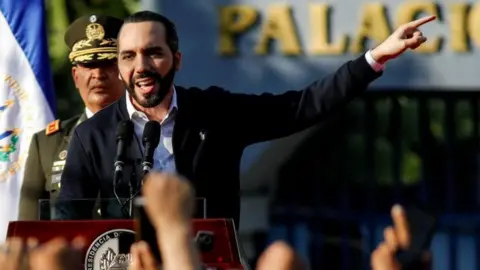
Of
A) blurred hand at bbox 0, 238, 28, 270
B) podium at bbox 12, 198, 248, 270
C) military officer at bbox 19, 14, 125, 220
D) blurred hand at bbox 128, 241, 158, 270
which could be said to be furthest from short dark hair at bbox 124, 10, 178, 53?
blurred hand at bbox 0, 238, 28, 270

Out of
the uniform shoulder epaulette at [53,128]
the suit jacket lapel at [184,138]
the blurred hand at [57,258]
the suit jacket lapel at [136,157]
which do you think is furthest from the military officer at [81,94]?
the blurred hand at [57,258]

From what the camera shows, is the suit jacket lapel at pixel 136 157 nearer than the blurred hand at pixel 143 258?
No

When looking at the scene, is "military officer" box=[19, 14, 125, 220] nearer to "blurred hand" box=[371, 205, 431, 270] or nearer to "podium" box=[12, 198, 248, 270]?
"podium" box=[12, 198, 248, 270]

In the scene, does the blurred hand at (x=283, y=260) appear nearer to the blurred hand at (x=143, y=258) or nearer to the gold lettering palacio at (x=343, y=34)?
the blurred hand at (x=143, y=258)

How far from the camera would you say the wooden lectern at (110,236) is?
3672mm

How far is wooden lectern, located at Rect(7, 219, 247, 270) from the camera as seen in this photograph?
3.67m

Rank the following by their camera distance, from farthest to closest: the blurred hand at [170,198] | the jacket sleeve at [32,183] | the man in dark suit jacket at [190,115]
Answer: the jacket sleeve at [32,183], the man in dark suit jacket at [190,115], the blurred hand at [170,198]

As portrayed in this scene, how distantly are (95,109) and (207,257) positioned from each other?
8.51 ft

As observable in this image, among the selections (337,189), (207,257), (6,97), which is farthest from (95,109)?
(337,189)

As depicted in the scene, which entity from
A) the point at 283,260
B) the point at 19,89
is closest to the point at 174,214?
the point at 283,260

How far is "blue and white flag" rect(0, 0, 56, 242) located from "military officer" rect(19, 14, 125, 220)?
499 millimetres

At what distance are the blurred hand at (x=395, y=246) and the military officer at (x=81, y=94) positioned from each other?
374 cm

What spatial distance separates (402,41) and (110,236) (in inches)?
48.5

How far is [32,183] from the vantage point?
258 inches
